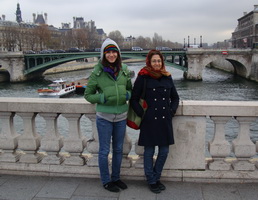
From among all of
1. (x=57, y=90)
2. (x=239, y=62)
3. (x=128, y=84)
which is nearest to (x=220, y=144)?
(x=128, y=84)

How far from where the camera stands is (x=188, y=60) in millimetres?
37781

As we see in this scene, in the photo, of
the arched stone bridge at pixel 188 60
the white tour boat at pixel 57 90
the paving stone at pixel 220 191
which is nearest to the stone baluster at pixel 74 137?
the paving stone at pixel 220 191

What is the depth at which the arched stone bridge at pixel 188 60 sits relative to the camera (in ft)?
121

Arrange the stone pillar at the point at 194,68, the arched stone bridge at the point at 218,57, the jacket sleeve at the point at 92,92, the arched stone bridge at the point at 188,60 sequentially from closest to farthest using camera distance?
1. the jacket sleeve at the point at 92,92
2. the arched stone bridge at the point at 218,57
3. the arched stone bridge at the point at 188,60
4. the stone pillar at the point at 194,68

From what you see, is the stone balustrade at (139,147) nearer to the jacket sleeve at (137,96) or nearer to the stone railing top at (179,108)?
the stone railing top at (179,108)

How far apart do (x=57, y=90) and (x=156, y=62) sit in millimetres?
25597

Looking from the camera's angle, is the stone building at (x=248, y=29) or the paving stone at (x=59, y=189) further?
the stone building at (x=248, y=29)

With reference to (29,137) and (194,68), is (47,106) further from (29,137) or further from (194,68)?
(194,68)

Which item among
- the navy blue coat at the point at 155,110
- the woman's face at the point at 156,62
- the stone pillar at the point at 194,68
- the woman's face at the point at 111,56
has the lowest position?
the stone pillar at the point at 194,68

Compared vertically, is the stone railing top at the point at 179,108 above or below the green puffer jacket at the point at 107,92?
below

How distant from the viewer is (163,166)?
3.14m

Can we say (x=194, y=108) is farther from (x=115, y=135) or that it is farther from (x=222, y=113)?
(x=115, y=135)

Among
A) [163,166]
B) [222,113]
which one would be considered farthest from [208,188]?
[222,113]

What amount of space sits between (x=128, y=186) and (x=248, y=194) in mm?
1132
